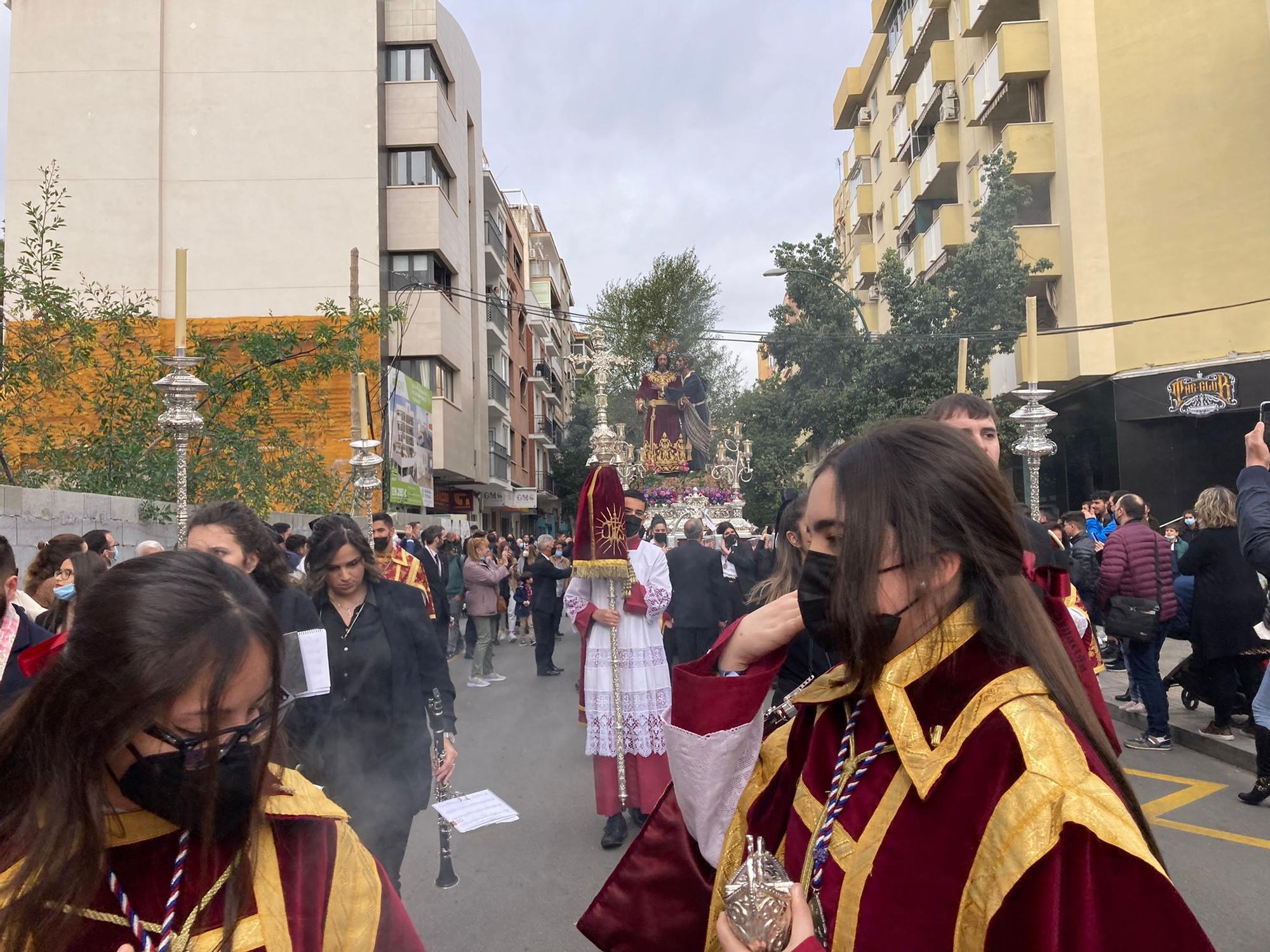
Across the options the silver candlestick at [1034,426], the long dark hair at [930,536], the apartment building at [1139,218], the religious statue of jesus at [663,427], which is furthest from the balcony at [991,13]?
the long dark hair at [930,536]

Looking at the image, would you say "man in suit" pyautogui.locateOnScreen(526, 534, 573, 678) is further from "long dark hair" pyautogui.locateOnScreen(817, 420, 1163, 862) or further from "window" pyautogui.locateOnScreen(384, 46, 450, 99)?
"window" pyautogui.locateOnScreen(384, 46, 450, 99)

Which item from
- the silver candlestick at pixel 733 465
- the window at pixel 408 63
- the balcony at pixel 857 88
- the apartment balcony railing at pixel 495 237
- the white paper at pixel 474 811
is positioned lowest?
the white paper at pixel 474 811

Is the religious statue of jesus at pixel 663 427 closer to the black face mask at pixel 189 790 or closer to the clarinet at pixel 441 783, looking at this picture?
the clarinet at pixel 441 783

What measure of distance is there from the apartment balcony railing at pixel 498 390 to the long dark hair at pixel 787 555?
32653 millimetres

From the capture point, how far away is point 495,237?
127ft

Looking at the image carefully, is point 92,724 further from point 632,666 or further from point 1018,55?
point 1018,55

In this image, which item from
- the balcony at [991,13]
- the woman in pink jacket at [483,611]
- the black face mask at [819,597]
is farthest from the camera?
the balcony at [991,13]

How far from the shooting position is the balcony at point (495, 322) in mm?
35844

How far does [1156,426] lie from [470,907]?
18.1 m

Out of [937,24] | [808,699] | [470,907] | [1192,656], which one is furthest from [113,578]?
[937,24]

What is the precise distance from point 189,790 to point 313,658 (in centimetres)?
190

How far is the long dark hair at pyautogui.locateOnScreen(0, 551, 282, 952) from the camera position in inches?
57.8

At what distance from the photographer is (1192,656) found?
791 cm

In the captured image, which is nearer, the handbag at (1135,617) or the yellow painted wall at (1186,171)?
the handbag at (1135,617)
